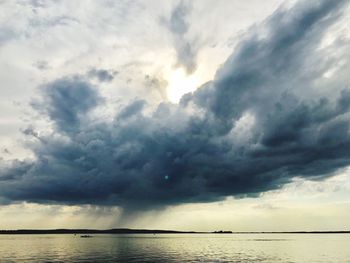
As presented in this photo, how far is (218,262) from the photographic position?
350ft

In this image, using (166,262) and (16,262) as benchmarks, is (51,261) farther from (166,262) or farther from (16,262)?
(166,262)

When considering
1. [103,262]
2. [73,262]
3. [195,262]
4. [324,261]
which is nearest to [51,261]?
[73,262]

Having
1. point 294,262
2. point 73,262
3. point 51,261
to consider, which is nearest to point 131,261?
point 73,262

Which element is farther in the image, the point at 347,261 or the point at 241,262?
the point at 347,261

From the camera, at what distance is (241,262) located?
354 ft

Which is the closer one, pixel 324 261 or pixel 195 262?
pixel 195 262

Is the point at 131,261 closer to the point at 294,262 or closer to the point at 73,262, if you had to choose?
the point at 73,262

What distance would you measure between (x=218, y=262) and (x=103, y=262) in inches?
1224

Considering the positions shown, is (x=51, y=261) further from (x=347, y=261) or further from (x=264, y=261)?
(x=347, y=261)

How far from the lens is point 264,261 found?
370 ft

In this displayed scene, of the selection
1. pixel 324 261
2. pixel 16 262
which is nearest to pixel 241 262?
pixel 324 261

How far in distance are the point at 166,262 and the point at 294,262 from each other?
3758 centimetres

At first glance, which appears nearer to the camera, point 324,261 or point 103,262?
point 103,262

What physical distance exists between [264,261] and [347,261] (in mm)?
25595
